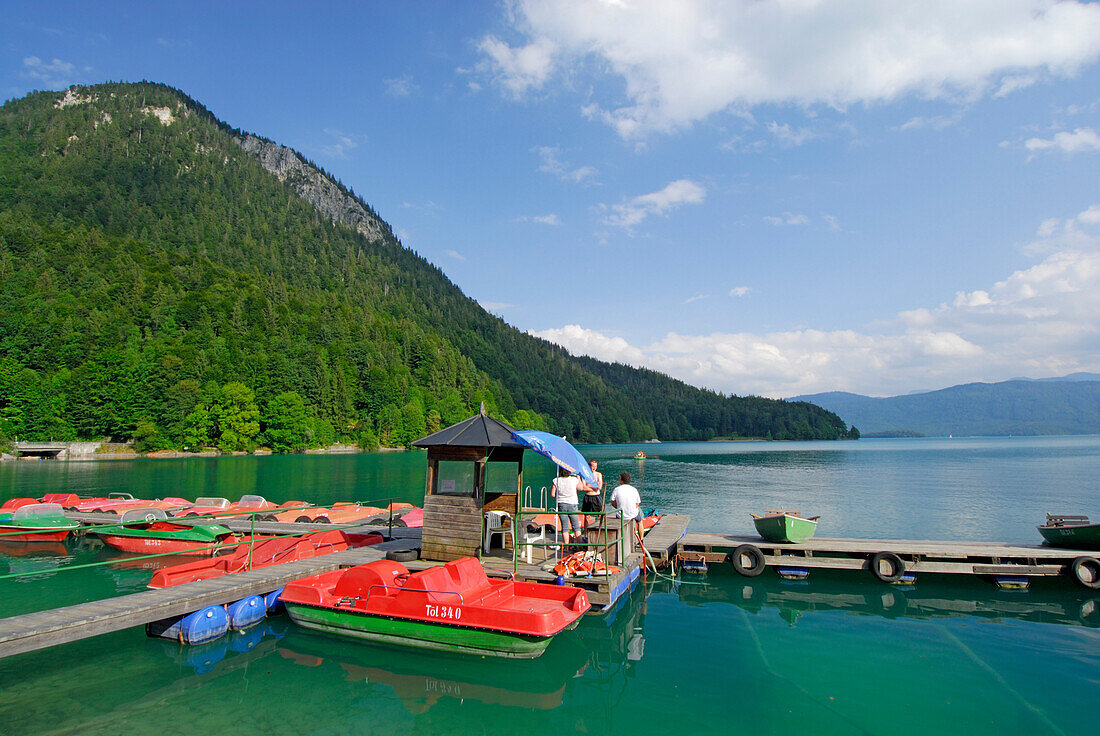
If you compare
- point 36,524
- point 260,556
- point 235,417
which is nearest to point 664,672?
point 260,556

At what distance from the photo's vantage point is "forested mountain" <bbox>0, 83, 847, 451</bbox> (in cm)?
8781

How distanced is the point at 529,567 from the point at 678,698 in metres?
4.21

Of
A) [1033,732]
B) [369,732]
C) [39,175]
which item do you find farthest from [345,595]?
[39,175]

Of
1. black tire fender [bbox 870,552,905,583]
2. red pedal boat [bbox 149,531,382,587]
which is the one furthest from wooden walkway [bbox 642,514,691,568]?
red pedal boat [bbox 149,531,382,587]

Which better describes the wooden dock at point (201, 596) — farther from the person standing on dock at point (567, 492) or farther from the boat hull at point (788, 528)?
the boat hull at point (788, 528)

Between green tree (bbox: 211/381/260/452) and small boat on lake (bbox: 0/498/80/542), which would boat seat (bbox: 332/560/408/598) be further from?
green tree (bbox: 211/381/260/452)

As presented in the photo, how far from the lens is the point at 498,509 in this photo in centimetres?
1395

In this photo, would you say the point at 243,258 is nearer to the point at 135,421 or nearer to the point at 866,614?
the point at 135,421

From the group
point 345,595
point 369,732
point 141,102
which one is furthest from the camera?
point 141,102

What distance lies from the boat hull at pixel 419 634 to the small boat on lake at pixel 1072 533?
16.3m

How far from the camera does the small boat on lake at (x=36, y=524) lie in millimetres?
22250

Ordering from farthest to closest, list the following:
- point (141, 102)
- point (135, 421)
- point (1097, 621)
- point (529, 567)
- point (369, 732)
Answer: point (141, 102)
point (135, 421)
point (1097, 621)
point (529, 567)
point (369, 732)

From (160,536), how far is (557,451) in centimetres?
1640

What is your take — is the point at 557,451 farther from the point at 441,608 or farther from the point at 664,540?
the point at 664,540
